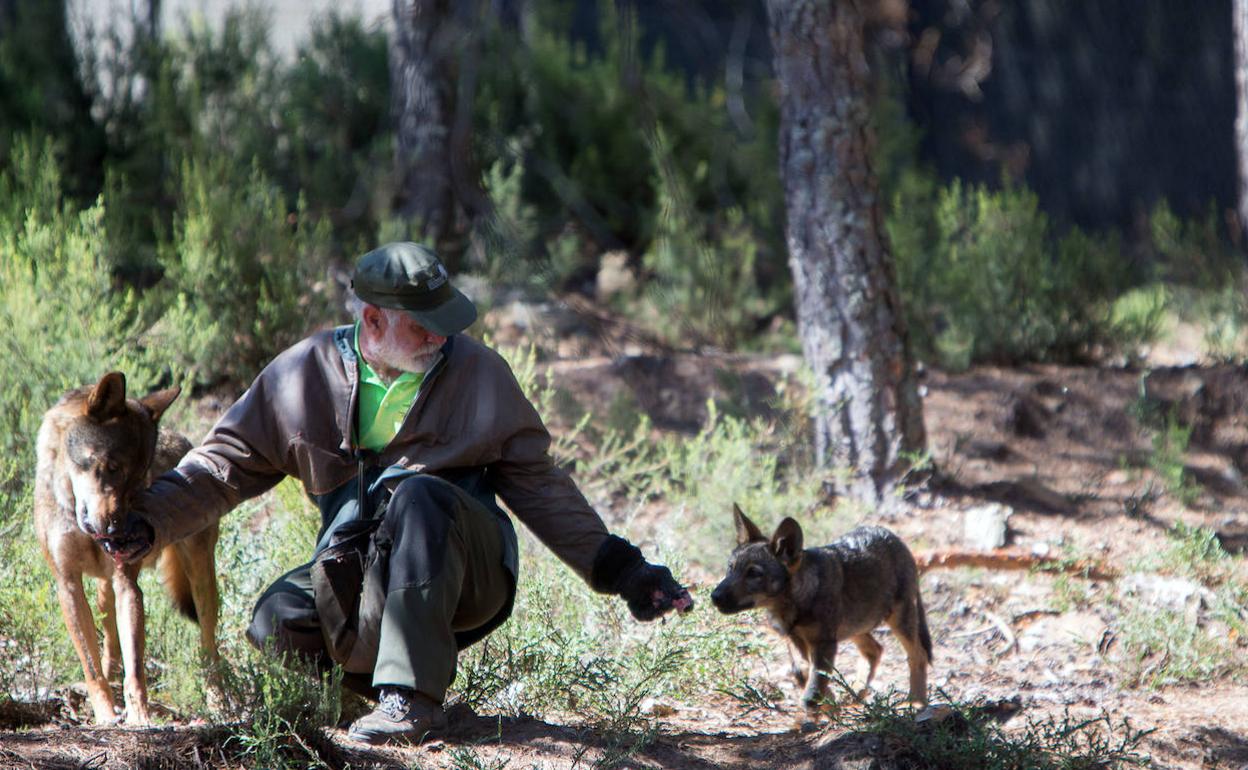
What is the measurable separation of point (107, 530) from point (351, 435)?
77 cm

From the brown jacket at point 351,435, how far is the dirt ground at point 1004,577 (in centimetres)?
69

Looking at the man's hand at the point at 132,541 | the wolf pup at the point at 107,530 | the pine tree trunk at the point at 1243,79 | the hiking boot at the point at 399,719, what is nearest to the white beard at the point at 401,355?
the wolf pup at the point at 107,530

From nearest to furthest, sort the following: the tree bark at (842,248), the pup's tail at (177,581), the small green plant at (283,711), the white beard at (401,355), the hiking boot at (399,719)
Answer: the small green plant at (283,711), the hiking boot at (399,719), the white beard at (401,355), the pup's tail at (177,581), the tree bark at (842,248)

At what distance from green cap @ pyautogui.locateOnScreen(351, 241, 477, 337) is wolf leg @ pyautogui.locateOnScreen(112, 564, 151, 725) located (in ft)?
4.55

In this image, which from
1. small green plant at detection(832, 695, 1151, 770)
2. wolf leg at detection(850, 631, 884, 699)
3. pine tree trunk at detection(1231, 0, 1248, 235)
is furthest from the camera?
pine tree trunk at detection(1231, 0, 1248, 235)

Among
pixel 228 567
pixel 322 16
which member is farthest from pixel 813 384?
pixel 322 16

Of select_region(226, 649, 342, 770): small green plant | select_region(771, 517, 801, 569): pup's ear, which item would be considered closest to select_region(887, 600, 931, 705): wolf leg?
select_region(771, 517, 801, 569): pup's ear

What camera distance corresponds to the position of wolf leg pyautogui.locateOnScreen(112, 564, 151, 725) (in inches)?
189

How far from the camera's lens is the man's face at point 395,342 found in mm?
4410

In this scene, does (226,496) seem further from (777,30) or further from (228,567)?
(777,30)

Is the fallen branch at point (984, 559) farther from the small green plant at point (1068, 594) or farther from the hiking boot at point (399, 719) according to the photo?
the hiking boot at point (399, 719)

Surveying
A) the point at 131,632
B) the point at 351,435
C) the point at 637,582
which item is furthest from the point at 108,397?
the point at 637,582

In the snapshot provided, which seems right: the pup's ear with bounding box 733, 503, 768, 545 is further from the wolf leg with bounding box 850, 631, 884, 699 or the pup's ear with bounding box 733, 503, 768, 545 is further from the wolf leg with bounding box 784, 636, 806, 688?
the wolf leg with bounding box 850, 631, 884, 699

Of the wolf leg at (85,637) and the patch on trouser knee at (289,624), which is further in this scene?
the wolf leg at (85,637)
